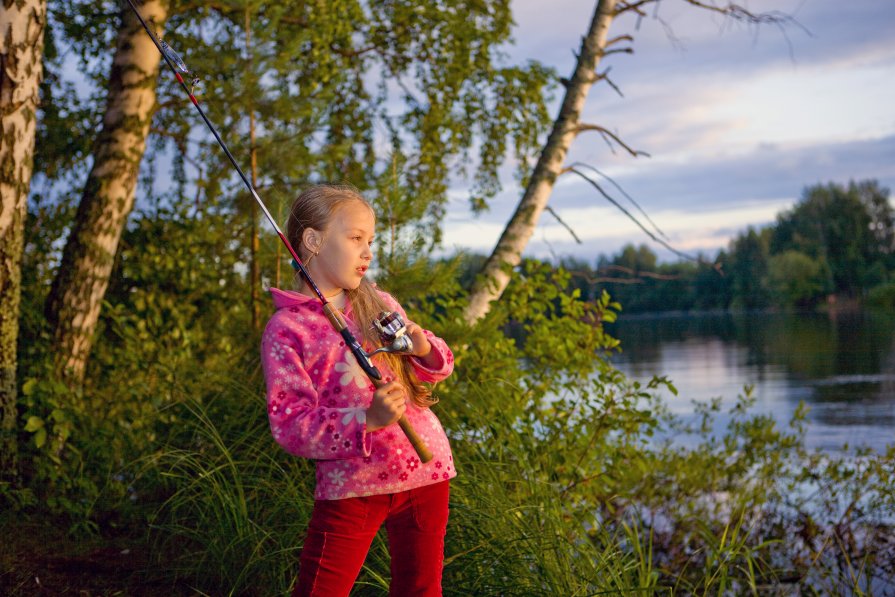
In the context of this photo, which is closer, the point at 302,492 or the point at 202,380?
the point at 302,492

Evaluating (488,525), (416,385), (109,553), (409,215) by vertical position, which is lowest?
(109,553)

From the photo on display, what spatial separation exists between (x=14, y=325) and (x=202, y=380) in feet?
3.32

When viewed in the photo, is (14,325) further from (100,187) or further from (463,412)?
(463,412)

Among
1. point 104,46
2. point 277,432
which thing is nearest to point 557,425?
point 277,432

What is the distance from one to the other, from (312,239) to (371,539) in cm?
84

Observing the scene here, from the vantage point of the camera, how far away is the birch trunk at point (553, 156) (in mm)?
6422

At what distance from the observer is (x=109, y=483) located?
4.66m

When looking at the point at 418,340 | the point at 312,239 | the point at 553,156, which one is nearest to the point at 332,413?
the point at 418,340

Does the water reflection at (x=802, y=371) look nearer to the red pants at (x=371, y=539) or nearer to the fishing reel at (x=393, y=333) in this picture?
the red pants at (x=371, y=539)

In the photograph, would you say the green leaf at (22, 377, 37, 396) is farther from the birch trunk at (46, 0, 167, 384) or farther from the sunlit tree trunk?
the birch trunk at (46, 0, 167, 384)

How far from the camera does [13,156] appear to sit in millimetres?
4527

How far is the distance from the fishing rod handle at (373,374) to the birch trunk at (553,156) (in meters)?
3.95

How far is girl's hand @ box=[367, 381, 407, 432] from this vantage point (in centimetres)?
216

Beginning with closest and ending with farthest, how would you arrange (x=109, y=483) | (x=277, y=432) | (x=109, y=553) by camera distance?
(x=277, y=432), (x=109, y=553), (x=109, y=483)
